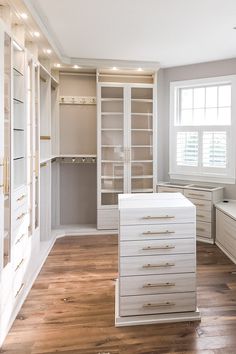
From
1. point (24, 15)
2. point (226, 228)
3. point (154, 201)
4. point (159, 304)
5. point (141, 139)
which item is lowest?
point (159, 304)

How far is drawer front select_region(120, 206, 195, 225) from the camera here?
2377 millimetres

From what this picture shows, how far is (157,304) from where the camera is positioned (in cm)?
246

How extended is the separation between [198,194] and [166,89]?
185 centimetres

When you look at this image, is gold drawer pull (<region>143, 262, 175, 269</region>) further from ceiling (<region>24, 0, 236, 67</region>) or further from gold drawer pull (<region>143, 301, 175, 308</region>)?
ceiling (<region>24, 0, 236, 67</region>)

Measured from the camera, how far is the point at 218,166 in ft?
15.9

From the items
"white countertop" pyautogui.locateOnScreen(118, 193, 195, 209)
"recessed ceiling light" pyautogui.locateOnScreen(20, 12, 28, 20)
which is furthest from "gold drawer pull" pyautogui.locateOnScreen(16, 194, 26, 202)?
"recessed ceiling light" pyautogui.locateOnScreen(20, 12, 28, 20)

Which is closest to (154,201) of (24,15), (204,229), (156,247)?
(156,247)

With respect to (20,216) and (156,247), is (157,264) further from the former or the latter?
(20,216)

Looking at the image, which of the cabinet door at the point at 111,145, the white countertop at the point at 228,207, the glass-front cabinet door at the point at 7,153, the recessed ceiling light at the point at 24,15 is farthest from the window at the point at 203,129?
the glass-front cabinet door at the point at 7,153

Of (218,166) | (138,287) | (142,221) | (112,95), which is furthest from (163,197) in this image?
(112,95)

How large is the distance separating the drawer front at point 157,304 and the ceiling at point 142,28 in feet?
8.06

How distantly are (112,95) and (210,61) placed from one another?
1543 millimetres

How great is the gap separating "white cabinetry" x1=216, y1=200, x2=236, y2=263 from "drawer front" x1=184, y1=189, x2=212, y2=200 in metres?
0.18

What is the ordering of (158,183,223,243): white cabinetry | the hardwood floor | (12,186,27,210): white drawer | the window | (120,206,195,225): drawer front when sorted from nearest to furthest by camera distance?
the hardwood floor
(120,206,195,225): drawer front
(12,186,27,210): white drawer
(158,183,223,243): white cabinetry
the window
